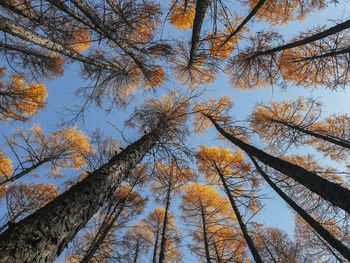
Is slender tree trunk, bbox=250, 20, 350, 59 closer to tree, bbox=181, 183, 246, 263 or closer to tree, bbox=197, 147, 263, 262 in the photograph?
tree, bbox=197, 147, 263, 262

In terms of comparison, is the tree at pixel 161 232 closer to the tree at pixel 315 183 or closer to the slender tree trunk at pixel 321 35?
the tree at pixel 315 183

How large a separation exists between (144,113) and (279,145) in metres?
5.60

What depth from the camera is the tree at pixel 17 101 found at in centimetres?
632

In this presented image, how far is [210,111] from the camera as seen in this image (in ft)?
26.0

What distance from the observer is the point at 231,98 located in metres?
8.06

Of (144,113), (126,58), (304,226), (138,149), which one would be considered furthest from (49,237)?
(304,226)

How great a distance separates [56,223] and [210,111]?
24.0 ft

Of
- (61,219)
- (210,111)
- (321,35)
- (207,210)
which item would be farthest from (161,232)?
(321,35)

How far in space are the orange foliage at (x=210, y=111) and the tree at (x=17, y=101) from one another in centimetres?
737

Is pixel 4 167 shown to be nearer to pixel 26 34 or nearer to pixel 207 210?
pixel 26 34

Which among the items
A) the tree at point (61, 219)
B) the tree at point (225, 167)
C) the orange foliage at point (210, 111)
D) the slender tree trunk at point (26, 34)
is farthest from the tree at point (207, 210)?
the slender tree trunk at point (26, 34)

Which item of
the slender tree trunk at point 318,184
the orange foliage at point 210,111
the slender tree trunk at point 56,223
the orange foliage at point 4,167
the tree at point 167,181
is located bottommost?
the slender tree trunk at point 56,223

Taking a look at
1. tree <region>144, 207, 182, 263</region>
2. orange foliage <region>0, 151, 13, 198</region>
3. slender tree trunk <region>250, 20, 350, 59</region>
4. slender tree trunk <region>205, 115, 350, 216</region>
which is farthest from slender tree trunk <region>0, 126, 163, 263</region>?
orange foliage <region>0, 151, 13, 198</region>

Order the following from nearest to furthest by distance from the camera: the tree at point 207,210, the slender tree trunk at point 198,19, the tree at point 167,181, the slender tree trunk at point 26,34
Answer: the slender tree trunk at point 26,34
the slender tree trunk at point 198,19
the tree at point 167,181
the tree at point 207,210
